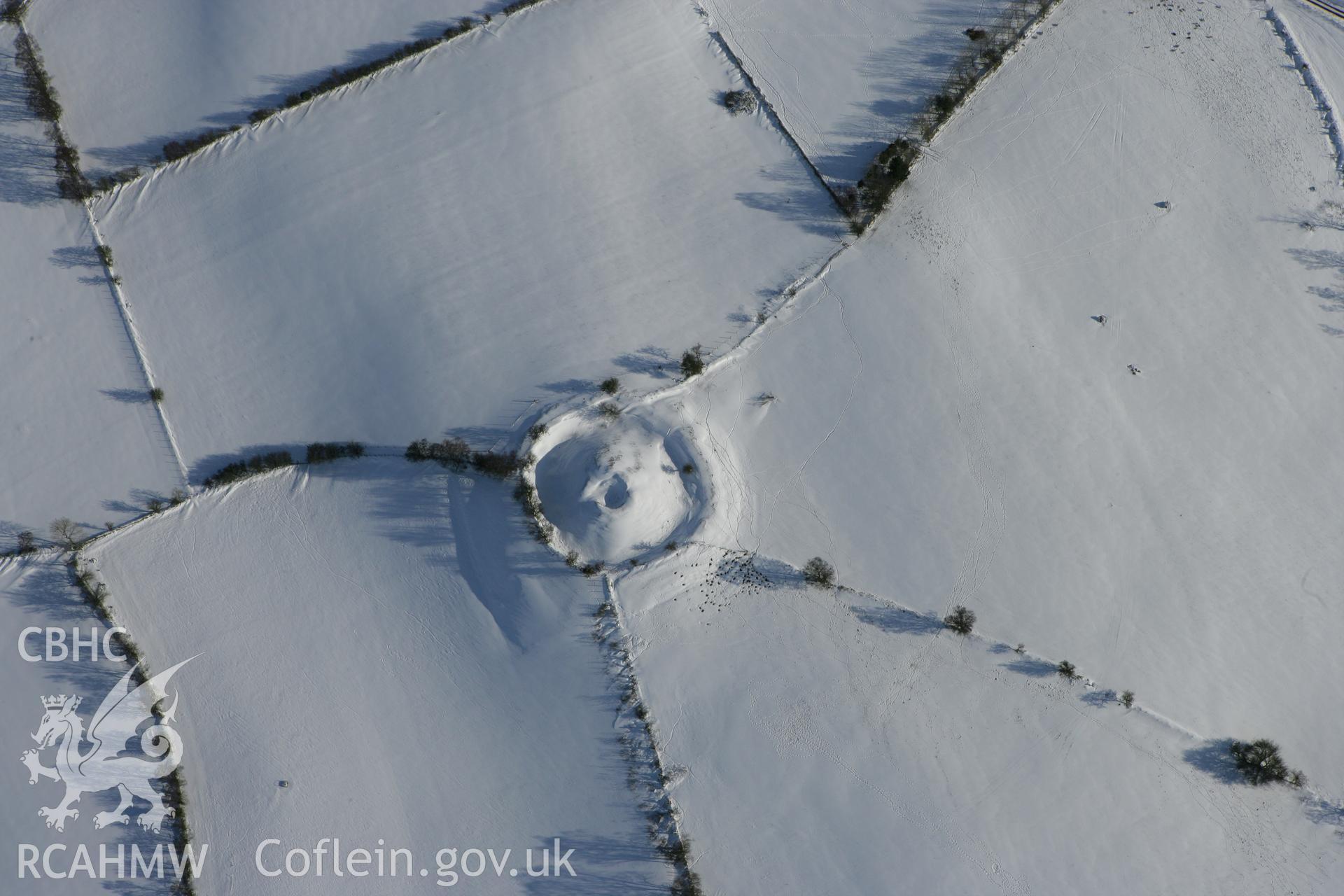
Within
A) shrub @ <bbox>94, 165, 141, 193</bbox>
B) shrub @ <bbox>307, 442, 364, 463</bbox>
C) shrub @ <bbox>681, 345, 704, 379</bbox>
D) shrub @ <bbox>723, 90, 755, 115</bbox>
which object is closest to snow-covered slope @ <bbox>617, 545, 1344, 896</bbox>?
shrub @ <bbox>681, 345, 704, 379</bbox>

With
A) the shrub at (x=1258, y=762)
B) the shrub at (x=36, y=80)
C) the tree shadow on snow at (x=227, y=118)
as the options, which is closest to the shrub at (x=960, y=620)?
the shrub at (x=1258, y=762)

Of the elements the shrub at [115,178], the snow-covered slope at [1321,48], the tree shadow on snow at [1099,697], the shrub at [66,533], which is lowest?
the tree shadow on snow at [1099,697]

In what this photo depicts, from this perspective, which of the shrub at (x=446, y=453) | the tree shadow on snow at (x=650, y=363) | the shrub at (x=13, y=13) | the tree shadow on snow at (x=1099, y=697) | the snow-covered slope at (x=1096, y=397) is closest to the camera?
the tree shadow on snow at (x=1099, y=697)

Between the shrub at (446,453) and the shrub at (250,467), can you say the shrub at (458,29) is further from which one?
the shrub at (250,467)

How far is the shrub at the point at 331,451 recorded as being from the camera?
773 inches

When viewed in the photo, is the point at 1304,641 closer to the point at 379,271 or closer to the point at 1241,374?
the point at 1241,374

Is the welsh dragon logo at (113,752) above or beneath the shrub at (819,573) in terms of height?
beneath

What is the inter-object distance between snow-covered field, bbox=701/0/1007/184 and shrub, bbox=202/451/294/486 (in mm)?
14926

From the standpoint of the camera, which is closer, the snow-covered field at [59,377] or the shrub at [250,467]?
the shrub at [250,467]

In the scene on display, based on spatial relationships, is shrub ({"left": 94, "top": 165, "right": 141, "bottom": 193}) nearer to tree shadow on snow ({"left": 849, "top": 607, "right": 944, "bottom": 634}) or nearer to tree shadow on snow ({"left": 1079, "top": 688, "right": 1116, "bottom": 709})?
tree shadow on snow ({"left": 849, "top": 607, "right": 944, "bottom": 634})

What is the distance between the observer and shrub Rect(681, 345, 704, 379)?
19.7 m

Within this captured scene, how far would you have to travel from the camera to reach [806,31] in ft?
70.6

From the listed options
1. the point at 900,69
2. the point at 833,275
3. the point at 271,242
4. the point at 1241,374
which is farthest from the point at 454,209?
the point at 1241,374

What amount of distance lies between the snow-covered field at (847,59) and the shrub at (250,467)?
14926 mm
